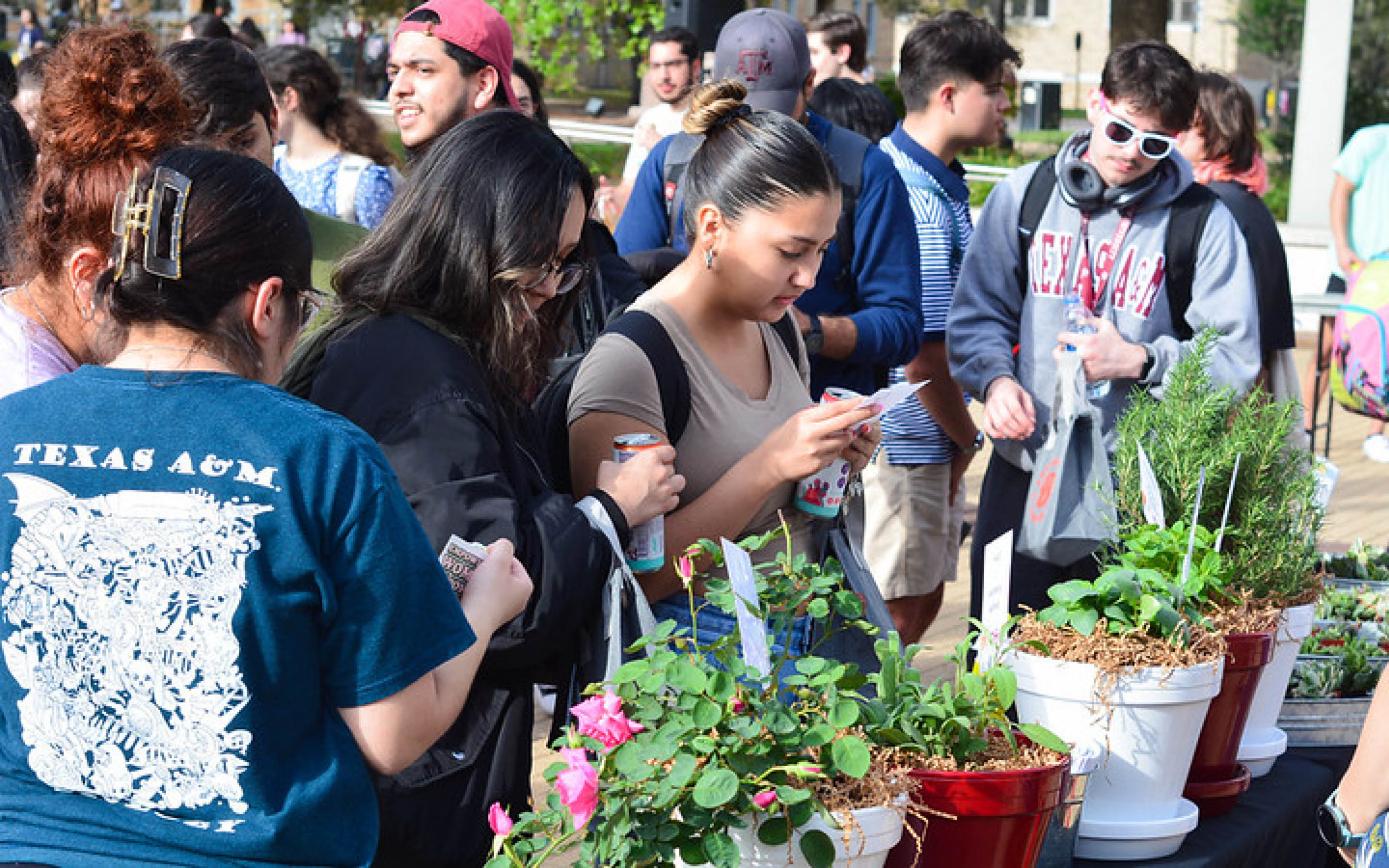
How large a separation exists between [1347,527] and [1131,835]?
6.00m

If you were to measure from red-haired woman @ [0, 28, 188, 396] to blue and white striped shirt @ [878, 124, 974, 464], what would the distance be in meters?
2.48

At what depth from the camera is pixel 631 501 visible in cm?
226

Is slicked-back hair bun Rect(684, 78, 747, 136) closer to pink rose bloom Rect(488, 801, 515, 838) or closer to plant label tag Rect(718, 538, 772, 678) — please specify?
plant label tag Rect(718, 538, 772, 678)

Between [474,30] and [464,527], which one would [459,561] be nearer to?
[464,527]

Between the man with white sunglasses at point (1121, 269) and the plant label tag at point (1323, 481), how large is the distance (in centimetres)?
37

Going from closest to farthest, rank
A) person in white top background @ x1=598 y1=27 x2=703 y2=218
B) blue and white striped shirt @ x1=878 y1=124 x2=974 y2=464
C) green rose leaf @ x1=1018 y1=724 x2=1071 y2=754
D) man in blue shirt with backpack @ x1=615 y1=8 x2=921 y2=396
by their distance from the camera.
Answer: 1. green rose leaf @ x1=1018 y1=724 x2=1071 y2=754
2. man in blue shirt with backpack @ x1=615 y1=8 x2=921 y2=396
3. blue and white striped shirt @ x1=878 y1=124 x2=974 y2=464
4. person in white top background @ x1=598 y1=27 x2=703 y2=218

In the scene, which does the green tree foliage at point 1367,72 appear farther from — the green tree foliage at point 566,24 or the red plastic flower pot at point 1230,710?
the red plastic flower pot at point 1230,710

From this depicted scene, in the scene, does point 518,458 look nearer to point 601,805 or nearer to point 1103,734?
point 601,805

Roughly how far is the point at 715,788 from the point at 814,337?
2.20 metres

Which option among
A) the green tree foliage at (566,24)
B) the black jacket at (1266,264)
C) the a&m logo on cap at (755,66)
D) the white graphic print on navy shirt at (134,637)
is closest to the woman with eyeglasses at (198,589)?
the white graphic print on navy shirt at (134,637)

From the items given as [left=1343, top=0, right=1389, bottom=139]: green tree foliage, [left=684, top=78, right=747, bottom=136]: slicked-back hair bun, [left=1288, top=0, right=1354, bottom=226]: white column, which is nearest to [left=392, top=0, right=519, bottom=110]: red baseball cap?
[left=684, top=78, right=747, bottom=136]: slicked-back hair bun

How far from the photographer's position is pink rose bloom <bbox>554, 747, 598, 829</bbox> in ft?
5.24

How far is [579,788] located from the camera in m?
1.59


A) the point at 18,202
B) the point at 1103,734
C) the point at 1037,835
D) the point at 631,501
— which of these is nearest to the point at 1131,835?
the point at 1103,734
